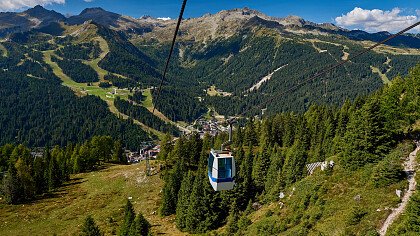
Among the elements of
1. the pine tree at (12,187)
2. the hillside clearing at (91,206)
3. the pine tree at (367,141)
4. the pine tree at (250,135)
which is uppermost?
the pine tree at (367,141)

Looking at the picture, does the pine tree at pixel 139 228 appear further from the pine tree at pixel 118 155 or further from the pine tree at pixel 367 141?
the pine tree at pixel 118 155

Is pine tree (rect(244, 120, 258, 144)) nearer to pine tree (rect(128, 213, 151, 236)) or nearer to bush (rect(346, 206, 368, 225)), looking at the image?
pine tree (rect(128, 213, 151, 236))

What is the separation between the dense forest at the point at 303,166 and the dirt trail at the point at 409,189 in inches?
55.3

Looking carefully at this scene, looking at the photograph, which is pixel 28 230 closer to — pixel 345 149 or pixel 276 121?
pixel 345 149

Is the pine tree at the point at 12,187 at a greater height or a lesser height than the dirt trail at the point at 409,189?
lesser

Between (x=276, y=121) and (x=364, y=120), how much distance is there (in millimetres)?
76101

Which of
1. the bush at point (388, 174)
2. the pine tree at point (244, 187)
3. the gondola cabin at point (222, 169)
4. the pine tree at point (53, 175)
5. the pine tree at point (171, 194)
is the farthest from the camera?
the pine tree at point (53, 175)

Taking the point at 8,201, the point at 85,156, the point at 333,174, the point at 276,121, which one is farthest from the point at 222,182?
the point at 85,156

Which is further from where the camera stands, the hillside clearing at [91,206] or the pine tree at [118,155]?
the pine tree at [118,155]

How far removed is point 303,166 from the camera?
236 ft

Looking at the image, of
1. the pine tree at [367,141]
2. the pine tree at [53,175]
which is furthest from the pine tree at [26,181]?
the pine tree at [367,141]

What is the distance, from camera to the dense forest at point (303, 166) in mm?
50844

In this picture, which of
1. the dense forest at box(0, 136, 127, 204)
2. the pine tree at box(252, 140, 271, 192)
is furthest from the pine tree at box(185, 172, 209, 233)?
the dense forest at box(0, 136, 127, 204)

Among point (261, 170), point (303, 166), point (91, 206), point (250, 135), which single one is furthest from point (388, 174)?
point (250, 135)
